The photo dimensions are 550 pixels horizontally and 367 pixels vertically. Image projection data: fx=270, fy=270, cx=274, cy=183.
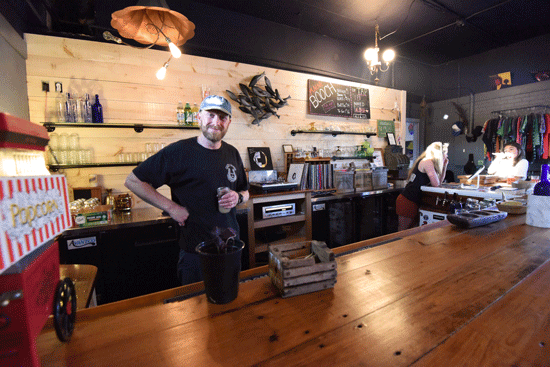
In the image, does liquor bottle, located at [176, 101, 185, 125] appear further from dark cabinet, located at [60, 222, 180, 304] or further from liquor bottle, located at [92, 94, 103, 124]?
dark cabinet, located at [60, 222, 180, 304]

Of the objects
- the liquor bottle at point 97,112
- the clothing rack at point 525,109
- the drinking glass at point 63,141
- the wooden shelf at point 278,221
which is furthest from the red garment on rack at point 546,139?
the drinking glass at point 63,141

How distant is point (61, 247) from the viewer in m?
2.15

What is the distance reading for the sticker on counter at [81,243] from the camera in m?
2.17

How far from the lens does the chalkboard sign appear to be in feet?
13.8

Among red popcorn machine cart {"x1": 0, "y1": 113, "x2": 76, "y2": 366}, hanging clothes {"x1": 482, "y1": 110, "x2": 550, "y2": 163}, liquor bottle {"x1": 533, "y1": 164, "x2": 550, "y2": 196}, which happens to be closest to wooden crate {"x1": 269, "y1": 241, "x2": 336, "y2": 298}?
red popcorn machine cart {"x1": 0, "y1": 113, "x2": 76, "y2": 366}

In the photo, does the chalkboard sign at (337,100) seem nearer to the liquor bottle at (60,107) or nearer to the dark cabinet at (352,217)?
the dark cabinet at (352,217)

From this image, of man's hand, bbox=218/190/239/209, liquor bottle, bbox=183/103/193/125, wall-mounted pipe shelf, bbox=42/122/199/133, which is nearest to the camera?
man's hand, bbox=218/190/239/209

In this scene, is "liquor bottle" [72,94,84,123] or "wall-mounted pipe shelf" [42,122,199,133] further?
"liquor bottle" [72,94,84,123]

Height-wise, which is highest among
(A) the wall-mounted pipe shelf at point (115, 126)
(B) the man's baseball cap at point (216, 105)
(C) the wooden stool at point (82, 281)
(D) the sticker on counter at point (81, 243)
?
(A) the wall-mounted pipe shelf at point (115, 126)

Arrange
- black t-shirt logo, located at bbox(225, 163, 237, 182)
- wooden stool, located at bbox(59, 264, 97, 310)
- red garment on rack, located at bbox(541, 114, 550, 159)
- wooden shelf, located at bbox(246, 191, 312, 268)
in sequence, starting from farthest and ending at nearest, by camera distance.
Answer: red garment on rack, located at bbox(541, 114, 550, 159) → wooden shelf, located at bbox(246, 191, 312, 268) → black t-shirt logo, located at bbox(225, 163, 237, 182) → wooden stool, located at bbox(59, 264, 97, 310)

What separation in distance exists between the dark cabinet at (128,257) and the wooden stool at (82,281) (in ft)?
2.75

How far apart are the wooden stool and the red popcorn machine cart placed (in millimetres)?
519

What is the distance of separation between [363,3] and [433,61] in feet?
12.0

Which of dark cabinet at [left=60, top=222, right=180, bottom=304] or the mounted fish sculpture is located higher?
the mounted fish sculpture
